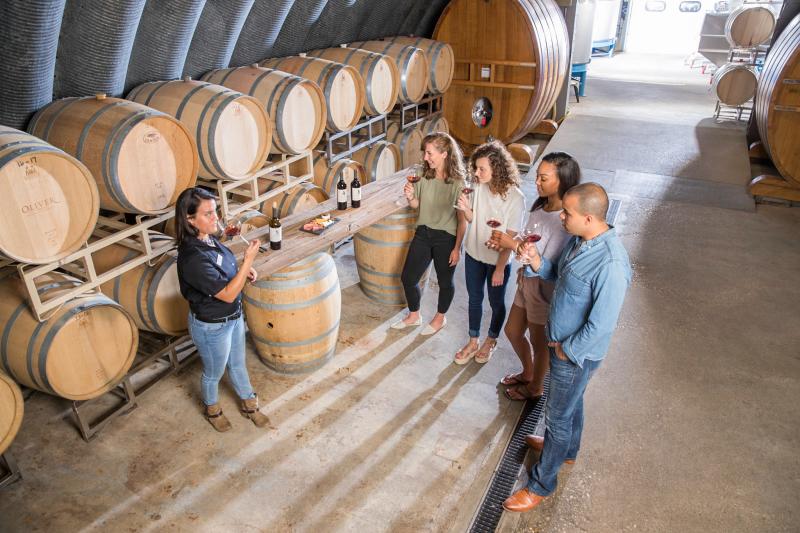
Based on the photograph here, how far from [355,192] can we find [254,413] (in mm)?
1706

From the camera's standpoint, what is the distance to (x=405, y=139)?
679 cm

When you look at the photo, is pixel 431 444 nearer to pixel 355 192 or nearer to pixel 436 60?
pixel 355 192

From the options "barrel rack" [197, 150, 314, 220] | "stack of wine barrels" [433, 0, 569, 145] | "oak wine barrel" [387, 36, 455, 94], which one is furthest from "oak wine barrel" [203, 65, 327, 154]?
"stack of wine barrels" [433, 0, 569, 145]

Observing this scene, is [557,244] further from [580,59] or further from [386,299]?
[580,59]

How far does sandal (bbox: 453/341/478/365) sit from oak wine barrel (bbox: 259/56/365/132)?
8.01 ft

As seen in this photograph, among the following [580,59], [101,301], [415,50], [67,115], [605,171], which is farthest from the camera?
[580,59]

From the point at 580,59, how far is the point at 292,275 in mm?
10162

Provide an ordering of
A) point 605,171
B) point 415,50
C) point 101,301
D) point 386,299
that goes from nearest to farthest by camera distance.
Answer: point 101,301 → point 386,299 → point 415,50 → point 605,171

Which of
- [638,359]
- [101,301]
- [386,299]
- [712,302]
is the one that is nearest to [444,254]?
[386,299]

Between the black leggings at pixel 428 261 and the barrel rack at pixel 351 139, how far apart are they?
179 cm

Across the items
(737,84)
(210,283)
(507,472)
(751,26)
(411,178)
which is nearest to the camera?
(210,283)

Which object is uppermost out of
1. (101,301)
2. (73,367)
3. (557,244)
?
(557,244)

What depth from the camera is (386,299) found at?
15.6ft

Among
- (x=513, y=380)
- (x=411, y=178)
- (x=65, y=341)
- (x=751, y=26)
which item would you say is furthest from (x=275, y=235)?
(x=751, y=26)
